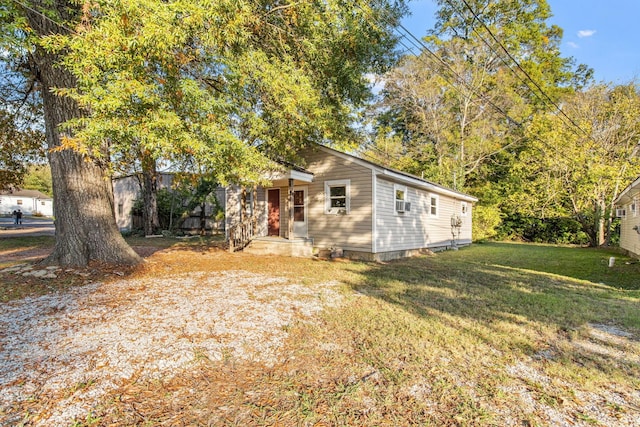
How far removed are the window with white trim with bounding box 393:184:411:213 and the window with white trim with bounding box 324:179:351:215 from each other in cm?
172

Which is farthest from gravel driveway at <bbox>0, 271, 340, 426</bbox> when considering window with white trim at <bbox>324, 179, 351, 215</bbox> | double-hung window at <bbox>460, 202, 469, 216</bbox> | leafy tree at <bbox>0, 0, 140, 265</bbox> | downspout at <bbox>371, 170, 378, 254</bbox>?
double-hung window at <bbox>460, 202, 469, 216</bbox>

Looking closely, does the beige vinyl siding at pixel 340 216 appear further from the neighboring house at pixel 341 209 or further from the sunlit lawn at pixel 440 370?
the sunlit lawn at pixel 440 370

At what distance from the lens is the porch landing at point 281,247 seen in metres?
10.3

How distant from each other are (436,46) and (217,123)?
19485 millimetres

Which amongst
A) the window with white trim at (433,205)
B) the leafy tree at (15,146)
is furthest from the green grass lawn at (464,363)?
the leafy tree at (15,146)

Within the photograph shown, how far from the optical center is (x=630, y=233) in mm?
11602

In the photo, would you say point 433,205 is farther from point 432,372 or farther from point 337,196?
point 432,372

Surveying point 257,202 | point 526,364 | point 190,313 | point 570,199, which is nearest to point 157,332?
point 190,313

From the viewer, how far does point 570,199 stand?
16.5m

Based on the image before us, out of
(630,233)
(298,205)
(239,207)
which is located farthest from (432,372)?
(630,233)

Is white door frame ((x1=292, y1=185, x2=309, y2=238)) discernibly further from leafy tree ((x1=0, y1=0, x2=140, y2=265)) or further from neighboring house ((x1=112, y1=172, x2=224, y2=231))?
neighboring house ((x1=112, y1=172, x2=224, y2=231))

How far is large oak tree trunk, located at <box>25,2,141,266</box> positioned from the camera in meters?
6.24

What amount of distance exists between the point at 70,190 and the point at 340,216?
693cm

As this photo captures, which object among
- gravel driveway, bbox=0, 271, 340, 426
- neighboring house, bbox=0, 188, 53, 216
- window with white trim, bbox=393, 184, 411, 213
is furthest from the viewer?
neighboring house, bbox=0, 188, 53, 216
